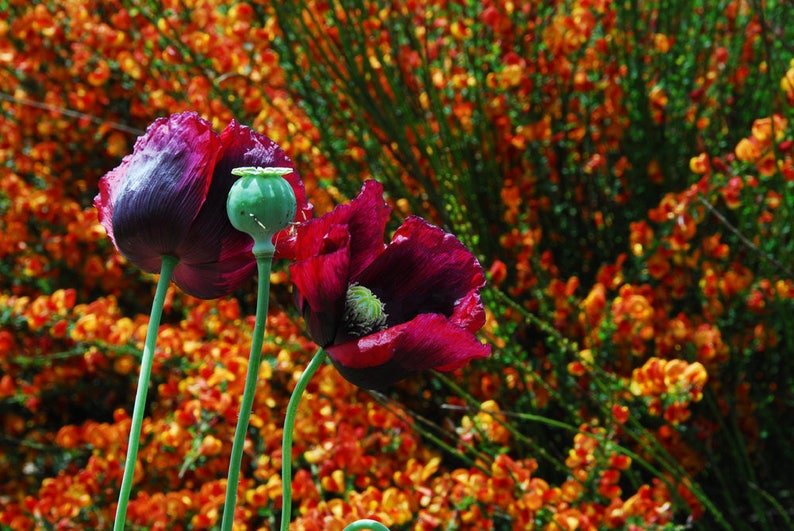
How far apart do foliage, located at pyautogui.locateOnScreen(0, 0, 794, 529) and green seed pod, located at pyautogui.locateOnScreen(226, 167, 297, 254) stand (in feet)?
2.11

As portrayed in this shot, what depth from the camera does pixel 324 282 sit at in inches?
16.8

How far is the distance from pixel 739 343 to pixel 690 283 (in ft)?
0.38

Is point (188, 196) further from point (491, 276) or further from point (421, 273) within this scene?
point (491, 276)

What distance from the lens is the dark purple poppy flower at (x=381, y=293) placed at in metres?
0.42

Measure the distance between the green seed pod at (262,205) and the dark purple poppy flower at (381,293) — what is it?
0.7 inches

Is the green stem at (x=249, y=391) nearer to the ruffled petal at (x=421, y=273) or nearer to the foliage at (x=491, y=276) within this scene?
the ruffled petal at (x=421, y=273)

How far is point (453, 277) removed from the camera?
474mm

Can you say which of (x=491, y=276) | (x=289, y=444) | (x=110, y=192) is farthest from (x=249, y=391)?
(x=491, y=276)

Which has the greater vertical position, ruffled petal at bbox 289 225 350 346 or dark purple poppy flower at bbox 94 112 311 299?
dark purple poppy flower at bbox 94 112 311 299

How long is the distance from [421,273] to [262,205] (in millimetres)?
103

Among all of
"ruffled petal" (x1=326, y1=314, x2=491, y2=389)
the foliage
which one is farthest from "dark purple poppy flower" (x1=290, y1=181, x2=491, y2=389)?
the foliage

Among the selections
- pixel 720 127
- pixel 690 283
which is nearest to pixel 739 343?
pixel 690 283

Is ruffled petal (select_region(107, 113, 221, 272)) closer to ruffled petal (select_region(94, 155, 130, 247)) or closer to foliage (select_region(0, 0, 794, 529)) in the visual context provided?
ruffled petal (select_region(94, 155, 130, 247))

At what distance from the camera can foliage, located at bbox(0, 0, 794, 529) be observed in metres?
1.16
